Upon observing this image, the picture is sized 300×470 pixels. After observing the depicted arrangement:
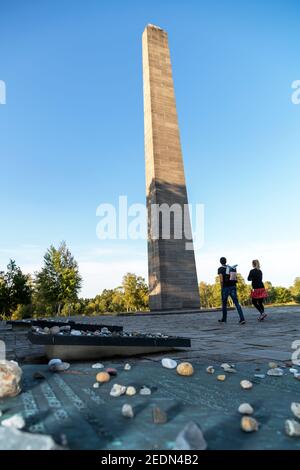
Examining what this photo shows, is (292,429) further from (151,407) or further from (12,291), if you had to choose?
(12,291)

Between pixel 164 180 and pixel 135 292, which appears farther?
pixel 135 292

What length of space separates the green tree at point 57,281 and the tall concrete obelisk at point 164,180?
1554cm

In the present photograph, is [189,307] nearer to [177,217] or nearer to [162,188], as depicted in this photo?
[177,217]

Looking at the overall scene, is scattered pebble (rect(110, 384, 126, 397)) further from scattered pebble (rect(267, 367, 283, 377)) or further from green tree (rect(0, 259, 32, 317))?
green tree (rect(0, 259, 32, 317))

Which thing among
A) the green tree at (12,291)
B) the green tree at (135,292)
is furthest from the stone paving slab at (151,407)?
the green tree at (135,292)

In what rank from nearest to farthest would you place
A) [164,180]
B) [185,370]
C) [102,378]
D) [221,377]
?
1. [102,378]
2. [221,377]
3. [185,370]
4. [164,180]

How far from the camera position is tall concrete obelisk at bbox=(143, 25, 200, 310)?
15258 millimetres

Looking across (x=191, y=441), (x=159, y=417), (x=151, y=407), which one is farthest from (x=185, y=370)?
(x=191, y=441)

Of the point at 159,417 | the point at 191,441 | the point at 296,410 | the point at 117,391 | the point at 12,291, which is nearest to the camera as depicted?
the point at 191,441

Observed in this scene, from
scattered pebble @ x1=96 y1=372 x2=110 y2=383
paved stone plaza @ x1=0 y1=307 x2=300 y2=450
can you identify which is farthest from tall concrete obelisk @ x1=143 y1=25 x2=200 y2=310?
scattered pebble @ x1=96 y1=372 x2=110 y2=383

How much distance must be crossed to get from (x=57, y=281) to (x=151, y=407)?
30212mm

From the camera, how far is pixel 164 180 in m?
16.1

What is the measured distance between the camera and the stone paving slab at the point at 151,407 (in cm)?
110

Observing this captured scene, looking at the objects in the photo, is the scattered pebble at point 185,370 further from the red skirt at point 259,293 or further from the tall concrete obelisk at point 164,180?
the tall concrete obelisk at point 164,180
